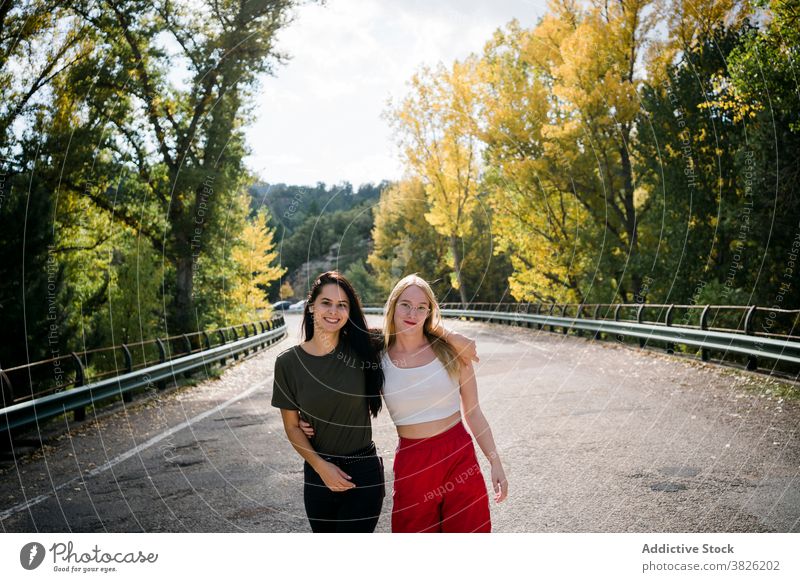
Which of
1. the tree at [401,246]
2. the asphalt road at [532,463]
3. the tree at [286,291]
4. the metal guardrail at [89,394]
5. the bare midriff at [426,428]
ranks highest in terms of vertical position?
the tree at [401,246]

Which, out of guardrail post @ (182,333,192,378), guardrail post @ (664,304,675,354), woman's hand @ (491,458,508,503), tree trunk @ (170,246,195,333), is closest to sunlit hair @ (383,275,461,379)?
woman's hand @ (491,458,508,503)

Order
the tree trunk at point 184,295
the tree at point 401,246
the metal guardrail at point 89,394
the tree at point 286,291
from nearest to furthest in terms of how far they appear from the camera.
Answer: the tree at point 286,291, the tree at point 401,246, the metal guardrail at point 89,394, the tree trunk at point 184,295

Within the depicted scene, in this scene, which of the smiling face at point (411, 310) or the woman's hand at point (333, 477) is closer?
the woman's hand at point (333, 477)

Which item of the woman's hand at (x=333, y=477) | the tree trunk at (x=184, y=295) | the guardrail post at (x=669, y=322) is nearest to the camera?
the woman's hand at (x=333, y=477)

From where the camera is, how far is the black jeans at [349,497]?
285cm

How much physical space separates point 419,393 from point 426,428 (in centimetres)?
16

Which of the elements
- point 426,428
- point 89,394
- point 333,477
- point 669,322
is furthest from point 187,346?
point 426,428

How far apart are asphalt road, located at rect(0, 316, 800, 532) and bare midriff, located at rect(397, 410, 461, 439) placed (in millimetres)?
1581

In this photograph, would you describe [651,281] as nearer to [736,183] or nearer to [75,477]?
[736,183]

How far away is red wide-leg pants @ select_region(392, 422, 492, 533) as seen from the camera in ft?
9.09

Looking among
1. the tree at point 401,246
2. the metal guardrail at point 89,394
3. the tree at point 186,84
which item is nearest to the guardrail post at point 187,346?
the metal guardrail at point 89,394

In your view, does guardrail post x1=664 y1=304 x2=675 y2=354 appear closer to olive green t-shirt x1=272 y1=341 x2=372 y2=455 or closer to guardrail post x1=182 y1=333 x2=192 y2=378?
guardrail post x1=182 y1=333 x2=192 y2=378

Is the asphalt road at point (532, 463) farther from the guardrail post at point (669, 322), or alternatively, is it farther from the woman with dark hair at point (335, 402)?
the guardrail post at point (669, 322)

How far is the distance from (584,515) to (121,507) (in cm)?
316
